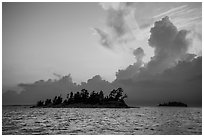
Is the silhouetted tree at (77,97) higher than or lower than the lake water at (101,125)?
higher

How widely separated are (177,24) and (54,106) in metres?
49.6

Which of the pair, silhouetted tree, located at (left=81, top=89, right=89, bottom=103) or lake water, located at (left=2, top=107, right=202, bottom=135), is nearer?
lake water, located at (left=2, top=107, right=202, bottom=135)

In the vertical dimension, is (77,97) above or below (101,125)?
above

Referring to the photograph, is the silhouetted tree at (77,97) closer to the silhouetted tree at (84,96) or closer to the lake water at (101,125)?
the silhouetted tree at (84,96)

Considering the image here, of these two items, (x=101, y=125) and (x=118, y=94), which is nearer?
(x=101, y=125)

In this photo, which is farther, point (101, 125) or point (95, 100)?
point (95, 100)

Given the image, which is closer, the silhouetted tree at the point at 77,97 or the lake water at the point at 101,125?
the lake water at the point at 101,125

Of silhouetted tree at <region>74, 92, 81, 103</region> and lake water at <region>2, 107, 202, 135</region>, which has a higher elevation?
silhouetted tree at <region>74, 92, 81, 103</region>

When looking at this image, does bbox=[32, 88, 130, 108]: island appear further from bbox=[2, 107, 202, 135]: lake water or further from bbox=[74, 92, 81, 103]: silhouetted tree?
bbox=[2, 107, 202, 135]: lake water

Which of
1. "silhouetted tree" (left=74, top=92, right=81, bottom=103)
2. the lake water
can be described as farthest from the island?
the lake water

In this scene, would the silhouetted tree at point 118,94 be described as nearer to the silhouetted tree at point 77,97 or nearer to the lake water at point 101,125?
the silhouetted tree at point 77,97

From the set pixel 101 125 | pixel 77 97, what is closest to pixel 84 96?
pixel 77 97

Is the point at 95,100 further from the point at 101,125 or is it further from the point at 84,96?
the point at 101,125

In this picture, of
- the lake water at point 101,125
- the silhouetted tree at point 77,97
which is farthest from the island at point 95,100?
the lake water at point 101,125
